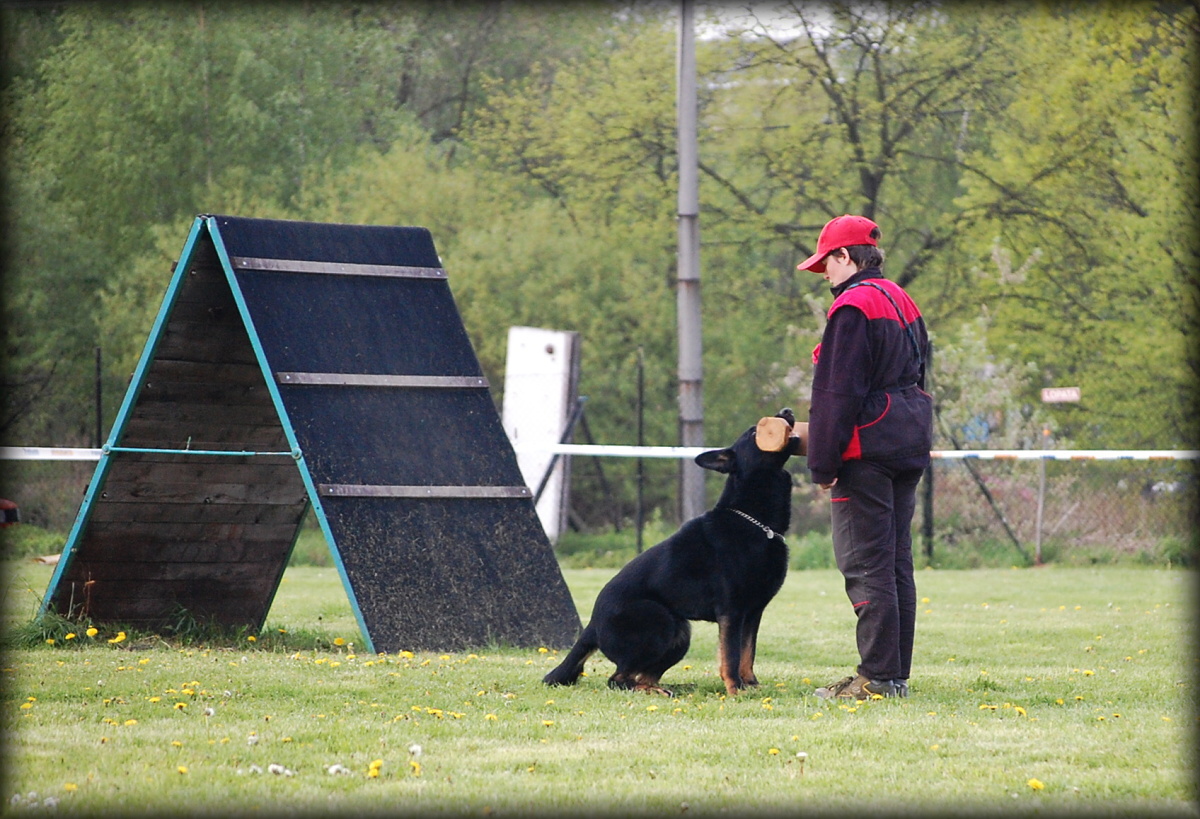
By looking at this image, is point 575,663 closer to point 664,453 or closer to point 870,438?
point 870,438

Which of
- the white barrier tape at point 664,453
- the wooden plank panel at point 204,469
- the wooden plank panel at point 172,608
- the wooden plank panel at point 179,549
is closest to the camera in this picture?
the wooden plank panel at point 204,469

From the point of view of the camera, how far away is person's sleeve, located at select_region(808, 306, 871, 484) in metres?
5.09

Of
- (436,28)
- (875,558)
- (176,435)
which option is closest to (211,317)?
(176,435)

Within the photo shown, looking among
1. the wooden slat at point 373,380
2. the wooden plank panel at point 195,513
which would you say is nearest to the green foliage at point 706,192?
the wooden slat at point 373,380

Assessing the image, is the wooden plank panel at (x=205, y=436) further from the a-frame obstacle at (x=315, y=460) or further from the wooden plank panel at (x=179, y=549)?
the wooden plank panel at (x=179, y=549)

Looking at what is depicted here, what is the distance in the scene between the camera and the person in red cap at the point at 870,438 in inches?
201

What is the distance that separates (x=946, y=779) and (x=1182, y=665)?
3.61m

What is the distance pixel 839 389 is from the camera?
5.09 m

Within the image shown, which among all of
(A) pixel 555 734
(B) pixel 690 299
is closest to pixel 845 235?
(A) pixel 555 734

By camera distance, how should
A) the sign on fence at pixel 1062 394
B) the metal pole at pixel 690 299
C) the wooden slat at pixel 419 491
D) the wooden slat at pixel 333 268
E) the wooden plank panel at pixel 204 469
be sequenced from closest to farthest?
the wooden slat at pixel 419 491, the wooden slat at pixel 333 268, the wooden plank panel at pixel 204 469, the metal pole at pixel 690 299, the sign on fence at pixel 1062 394

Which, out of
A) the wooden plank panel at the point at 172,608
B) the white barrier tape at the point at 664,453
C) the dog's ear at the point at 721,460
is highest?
the dog's ear at the point at 721,460

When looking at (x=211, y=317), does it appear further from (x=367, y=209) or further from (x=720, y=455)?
(x=367, y=209)

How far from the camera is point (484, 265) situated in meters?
20.6

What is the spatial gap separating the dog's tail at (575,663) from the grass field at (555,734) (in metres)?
0.08
